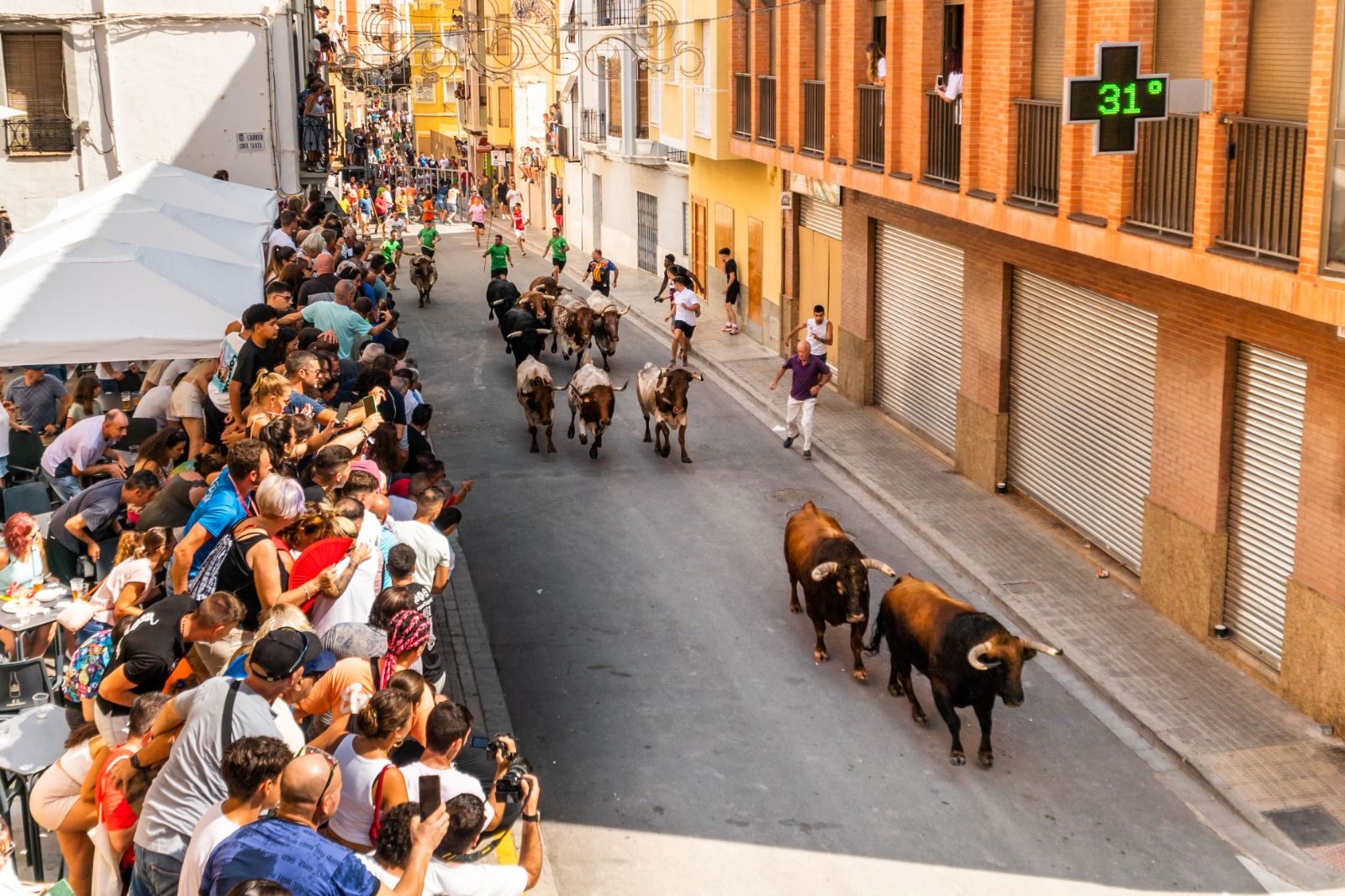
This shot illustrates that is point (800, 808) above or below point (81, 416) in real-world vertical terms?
below

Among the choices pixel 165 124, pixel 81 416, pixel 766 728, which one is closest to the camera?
pixel 766 728

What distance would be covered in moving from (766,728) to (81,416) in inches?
294

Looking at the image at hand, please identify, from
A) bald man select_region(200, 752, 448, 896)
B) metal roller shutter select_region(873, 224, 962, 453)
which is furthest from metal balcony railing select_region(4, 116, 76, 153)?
bald man select_region(200, 752, 448, 896)

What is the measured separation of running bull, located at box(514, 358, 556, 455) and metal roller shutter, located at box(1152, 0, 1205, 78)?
9.32m

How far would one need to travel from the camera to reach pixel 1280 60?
11.9 metres

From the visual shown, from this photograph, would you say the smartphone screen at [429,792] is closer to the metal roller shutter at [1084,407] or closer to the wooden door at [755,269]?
the metal roller shutter at [1084,407]

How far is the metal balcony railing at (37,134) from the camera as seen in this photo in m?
27.9

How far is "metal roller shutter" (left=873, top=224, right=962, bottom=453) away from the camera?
2005 cm

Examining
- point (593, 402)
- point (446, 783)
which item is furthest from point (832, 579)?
point (593, 402)

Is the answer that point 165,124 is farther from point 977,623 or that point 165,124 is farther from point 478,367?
point 977,623

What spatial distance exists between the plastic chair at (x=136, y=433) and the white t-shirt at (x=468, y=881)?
25.7ft

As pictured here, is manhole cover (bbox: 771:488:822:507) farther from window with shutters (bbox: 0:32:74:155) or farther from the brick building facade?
window with shutters (bbox: 0:32:74:155)

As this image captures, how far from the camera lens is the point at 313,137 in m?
33.1

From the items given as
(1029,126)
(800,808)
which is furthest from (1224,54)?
(800,808)
